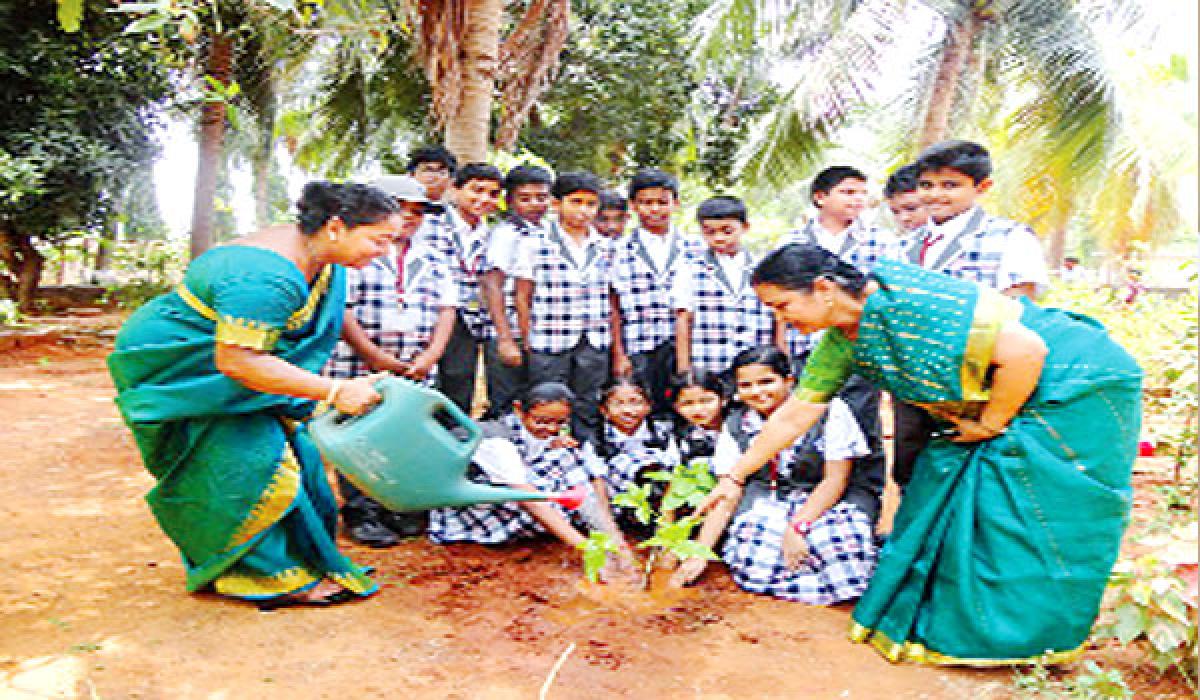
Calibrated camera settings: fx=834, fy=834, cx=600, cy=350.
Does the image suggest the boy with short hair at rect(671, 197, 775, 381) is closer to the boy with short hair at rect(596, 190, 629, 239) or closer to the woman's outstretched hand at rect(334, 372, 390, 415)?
the boy with short hair at rect(596, 190, 629, 239)

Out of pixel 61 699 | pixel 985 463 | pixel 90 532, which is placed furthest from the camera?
pixel 90 532

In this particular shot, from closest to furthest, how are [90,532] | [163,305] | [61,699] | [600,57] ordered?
[61,699] → [163,305] → [90,532] → [600,57]

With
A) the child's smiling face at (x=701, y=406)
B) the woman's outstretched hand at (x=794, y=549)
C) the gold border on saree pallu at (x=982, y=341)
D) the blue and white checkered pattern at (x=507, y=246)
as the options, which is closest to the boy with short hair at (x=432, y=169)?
the blue and white checkered pattern at (x=507, y=246)

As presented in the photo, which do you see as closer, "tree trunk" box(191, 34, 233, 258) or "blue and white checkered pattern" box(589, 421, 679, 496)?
"blue and white checkered pattern" box(589, 421, 679, 496)

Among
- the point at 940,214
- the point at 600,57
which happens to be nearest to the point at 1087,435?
the point at 940,214

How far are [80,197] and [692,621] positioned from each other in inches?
282

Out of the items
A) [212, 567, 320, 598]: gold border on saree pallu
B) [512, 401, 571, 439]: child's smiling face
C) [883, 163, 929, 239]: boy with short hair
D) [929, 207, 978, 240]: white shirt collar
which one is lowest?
[212, 567, 320, 598]: gold border on saree pallu

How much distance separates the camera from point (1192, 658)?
224 cm

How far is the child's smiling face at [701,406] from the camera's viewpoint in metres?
3.50

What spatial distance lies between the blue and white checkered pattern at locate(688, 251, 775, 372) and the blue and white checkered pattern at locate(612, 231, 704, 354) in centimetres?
22

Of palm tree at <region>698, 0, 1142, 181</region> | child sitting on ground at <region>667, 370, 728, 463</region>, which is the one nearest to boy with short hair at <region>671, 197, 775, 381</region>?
child sitting on ground at <region>667, 370, 728, 463</region>

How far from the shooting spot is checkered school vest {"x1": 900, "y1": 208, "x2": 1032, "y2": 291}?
297cm

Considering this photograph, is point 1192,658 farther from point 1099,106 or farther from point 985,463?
point 1099,106

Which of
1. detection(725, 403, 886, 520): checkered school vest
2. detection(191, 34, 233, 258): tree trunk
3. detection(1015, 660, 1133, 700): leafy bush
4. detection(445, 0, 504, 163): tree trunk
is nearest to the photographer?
detection(1015, 660, 1133, 700): leafy bush
